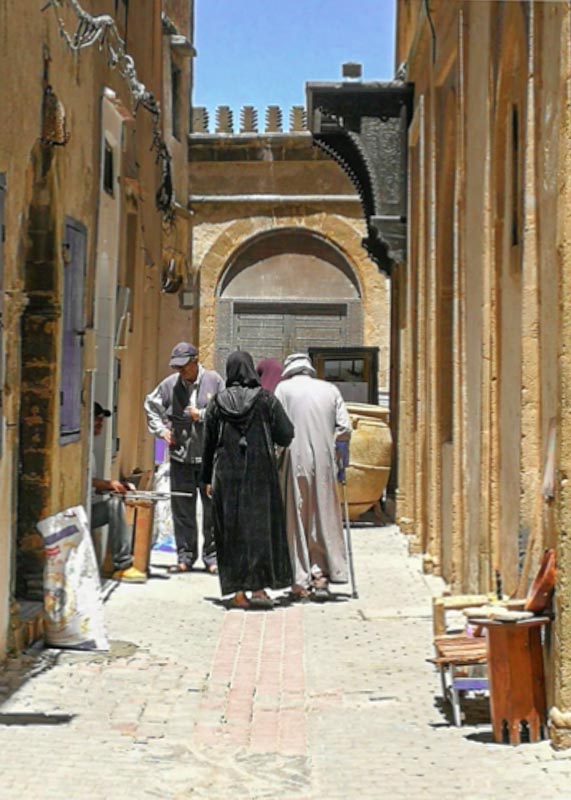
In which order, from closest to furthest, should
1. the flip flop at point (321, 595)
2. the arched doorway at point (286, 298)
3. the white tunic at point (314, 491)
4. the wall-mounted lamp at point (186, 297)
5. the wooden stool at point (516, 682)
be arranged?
1. the wooden stool at point (516, 682)
2. the flip flop at point (321, 595)
3. the white tunic at point (314, 491)
4. the wall-mounted lamp at point (186, 297)
5. the arched doorway at point (286, 298)

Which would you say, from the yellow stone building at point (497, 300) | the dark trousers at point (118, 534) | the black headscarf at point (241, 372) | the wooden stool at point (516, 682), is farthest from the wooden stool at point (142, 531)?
the wooden stool at point (516, 682)

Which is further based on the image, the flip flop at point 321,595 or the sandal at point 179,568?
the sandal at point 179,568

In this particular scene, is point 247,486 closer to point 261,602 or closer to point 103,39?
point 261,602

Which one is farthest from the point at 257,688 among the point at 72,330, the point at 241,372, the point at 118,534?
the point at 118,534

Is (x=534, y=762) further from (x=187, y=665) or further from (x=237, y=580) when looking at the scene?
(x=237, y=580)

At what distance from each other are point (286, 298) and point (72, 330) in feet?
56.9

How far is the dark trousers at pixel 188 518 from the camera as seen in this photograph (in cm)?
1001

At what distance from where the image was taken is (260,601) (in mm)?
8516

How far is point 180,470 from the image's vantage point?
33.5 ft

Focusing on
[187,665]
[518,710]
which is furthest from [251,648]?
[518,710]

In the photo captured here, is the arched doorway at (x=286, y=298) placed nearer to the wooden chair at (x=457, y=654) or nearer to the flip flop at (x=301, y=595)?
the flip flop at (x=301, y=595)

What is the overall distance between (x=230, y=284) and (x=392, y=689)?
19476 mm

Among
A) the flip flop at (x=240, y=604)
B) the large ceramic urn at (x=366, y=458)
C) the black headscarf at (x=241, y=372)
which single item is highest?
the black headscarf at (x=241, y=372)

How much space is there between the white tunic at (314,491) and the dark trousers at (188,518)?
46.4 inches
